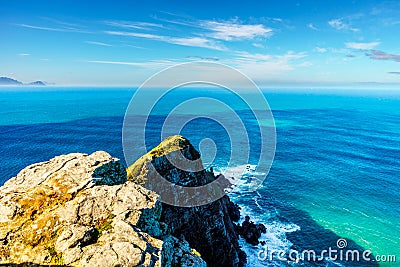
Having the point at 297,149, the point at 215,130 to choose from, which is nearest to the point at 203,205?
the point at 297,149

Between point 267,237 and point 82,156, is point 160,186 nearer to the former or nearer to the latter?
point 82,156

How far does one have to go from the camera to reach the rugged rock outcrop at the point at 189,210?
123 feet

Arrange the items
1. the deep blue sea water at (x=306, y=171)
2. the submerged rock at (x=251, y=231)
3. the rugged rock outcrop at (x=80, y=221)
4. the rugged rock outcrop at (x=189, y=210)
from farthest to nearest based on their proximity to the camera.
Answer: the deep blue sea water at (x=306, y=171)
the submerged rock at (x=251, y=231)
the rugged rock outcrop at (x=189, y=210)
the rugged rock outcrop at (x=80, y=221)

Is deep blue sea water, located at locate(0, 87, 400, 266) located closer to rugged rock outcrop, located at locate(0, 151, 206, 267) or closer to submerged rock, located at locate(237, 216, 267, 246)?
submerged rock, located at locate(237, 216, 267, 246)

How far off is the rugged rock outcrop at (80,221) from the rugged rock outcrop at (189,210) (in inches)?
847

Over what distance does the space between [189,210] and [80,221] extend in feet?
91.9

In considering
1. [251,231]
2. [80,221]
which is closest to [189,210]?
[251,231]

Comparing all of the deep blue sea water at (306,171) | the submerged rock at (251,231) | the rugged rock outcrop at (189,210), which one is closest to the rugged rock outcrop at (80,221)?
the rugged rock outcrop at (189,210)

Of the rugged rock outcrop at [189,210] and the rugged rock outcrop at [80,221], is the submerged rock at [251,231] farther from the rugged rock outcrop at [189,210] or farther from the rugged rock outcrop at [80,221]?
the rugged rock outcrop at [80,221]

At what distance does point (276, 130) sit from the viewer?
165m

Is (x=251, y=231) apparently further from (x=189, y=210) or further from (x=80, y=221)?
(x=80, y=221)

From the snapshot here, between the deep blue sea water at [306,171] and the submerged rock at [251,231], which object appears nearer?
the submerged rock at [251,231]

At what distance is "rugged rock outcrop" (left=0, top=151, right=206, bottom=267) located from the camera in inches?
439

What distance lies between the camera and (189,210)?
128ft
